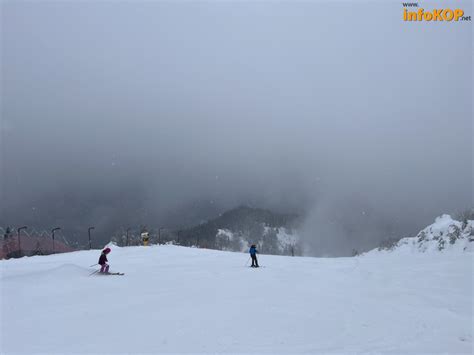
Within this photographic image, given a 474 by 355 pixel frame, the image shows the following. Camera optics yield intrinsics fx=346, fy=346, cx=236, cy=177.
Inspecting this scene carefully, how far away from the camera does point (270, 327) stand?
10.2 meters

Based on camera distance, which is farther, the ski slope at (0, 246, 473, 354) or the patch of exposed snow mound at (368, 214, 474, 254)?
the patch of exposed snow mound at (368, 214, 474, 254)

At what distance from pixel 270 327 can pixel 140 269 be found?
14117 mm

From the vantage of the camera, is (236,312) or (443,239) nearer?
(236,312)

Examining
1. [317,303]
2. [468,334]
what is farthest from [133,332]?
[468,334]

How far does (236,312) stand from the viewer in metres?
11.8

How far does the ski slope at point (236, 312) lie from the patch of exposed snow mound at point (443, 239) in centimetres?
390

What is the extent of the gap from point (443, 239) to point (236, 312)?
21.2m

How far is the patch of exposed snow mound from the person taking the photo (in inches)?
923

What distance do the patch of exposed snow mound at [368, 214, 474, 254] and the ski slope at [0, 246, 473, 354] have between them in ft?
12.8

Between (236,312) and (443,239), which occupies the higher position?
(443,239)

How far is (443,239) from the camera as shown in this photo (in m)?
26.1

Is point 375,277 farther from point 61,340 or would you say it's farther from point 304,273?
point 61,340

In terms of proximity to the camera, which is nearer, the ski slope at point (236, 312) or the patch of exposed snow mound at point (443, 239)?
the ski slope at point (236, 312)

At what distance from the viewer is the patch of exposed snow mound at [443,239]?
76.9 ft
